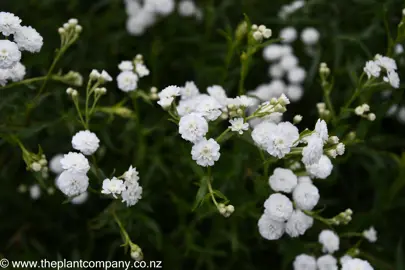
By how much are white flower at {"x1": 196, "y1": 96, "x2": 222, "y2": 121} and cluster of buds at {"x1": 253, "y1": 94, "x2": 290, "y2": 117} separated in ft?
0.44

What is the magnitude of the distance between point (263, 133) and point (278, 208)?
28cm

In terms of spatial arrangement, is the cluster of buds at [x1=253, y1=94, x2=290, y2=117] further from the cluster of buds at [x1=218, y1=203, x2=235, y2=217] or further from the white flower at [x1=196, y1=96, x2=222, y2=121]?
the cluster of buds at [x1=218, y1=203, x2=235, y2=217]

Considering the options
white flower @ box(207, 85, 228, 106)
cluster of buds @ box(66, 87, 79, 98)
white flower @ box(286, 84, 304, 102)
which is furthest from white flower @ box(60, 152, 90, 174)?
white flower @ box(286, 84, 304, 102)

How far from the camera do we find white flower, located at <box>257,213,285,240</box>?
2.01 m

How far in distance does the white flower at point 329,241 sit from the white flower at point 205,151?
2.21ft

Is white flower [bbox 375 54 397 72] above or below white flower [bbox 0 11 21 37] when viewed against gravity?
below

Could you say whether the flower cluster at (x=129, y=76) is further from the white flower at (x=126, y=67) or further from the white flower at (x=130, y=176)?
the white flower at (x=130, y=176)

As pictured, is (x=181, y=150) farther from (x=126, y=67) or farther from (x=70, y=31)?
(x=70, y=31)

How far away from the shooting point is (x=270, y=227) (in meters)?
2.02

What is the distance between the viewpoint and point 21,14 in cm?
295

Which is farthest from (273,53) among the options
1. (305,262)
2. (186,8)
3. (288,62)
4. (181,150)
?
(305,262)

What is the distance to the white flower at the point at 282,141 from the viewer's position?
1829 mm

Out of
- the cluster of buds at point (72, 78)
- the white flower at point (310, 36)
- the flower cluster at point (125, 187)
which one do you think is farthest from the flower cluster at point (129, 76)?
the white flower at point (310, 36)

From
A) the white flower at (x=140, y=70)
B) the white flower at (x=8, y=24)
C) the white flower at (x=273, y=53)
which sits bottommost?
the white flower at (x=273, y=53)
